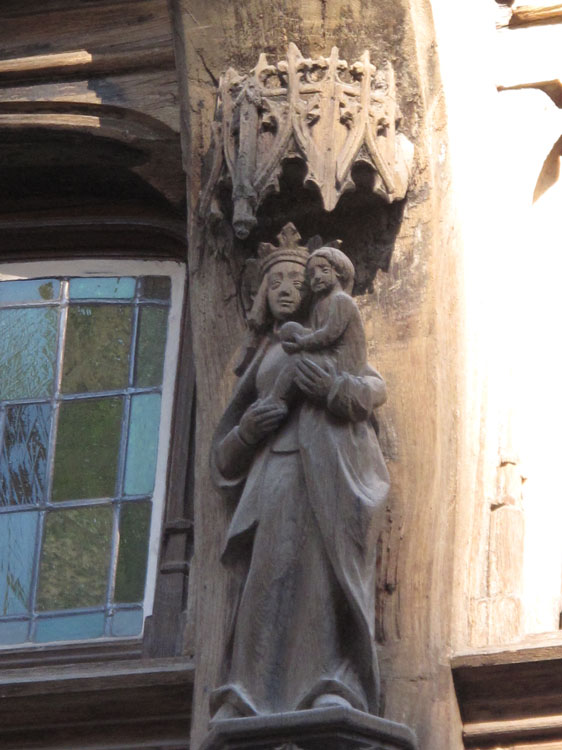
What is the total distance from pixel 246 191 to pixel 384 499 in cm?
77

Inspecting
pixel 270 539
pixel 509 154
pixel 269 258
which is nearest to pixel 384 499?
pixel 270 539

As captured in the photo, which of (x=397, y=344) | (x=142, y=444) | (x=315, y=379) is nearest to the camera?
(x=315, y=379)

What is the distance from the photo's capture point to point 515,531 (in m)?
4.92

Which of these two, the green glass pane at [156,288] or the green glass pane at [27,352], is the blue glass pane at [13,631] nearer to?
the green glass pane at [27,352]

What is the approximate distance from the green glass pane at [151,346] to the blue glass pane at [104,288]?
8cm

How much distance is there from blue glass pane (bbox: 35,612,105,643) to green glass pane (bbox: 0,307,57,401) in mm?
623

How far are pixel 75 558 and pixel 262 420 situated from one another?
91 cm

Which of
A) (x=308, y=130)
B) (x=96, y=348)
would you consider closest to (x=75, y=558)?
(x=96, y=348)

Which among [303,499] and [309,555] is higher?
[303,499]

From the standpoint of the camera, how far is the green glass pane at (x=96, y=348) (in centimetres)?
574

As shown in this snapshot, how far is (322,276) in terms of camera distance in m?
4.86

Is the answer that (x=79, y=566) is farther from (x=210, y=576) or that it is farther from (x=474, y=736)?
(x=474, y=736)

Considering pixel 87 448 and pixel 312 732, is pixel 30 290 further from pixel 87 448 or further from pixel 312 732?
pixel 312 732

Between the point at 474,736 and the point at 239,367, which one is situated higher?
the point at 239,367
